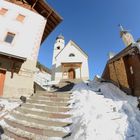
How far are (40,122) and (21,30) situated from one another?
7937mm

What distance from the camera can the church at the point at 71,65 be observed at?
2053 centimetres

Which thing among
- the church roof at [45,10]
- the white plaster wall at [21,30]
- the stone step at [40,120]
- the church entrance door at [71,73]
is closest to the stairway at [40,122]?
the stone step at [40,120]

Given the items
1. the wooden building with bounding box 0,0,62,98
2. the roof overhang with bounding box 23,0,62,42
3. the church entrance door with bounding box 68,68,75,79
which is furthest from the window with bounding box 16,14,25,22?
the church entrance door with bounding box 68,68,75,79

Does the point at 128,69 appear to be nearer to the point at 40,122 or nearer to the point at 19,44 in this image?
the point at 40,122

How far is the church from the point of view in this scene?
2053 centimetres

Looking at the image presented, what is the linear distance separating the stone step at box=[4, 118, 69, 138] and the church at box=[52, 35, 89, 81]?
593 inches

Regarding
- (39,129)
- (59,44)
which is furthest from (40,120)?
(59,44)

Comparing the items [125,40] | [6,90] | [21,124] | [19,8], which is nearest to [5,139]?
[21,124]

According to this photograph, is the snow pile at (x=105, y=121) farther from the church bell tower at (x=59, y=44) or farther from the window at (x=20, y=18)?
the church bell tower at (x=59, y=44)

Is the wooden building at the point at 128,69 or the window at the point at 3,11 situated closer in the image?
the wooden building at the point at 128,69

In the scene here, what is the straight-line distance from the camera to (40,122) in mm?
5105

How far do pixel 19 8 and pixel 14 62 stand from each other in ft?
17.7

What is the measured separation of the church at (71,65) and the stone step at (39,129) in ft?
49.4

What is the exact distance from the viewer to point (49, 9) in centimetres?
1272
